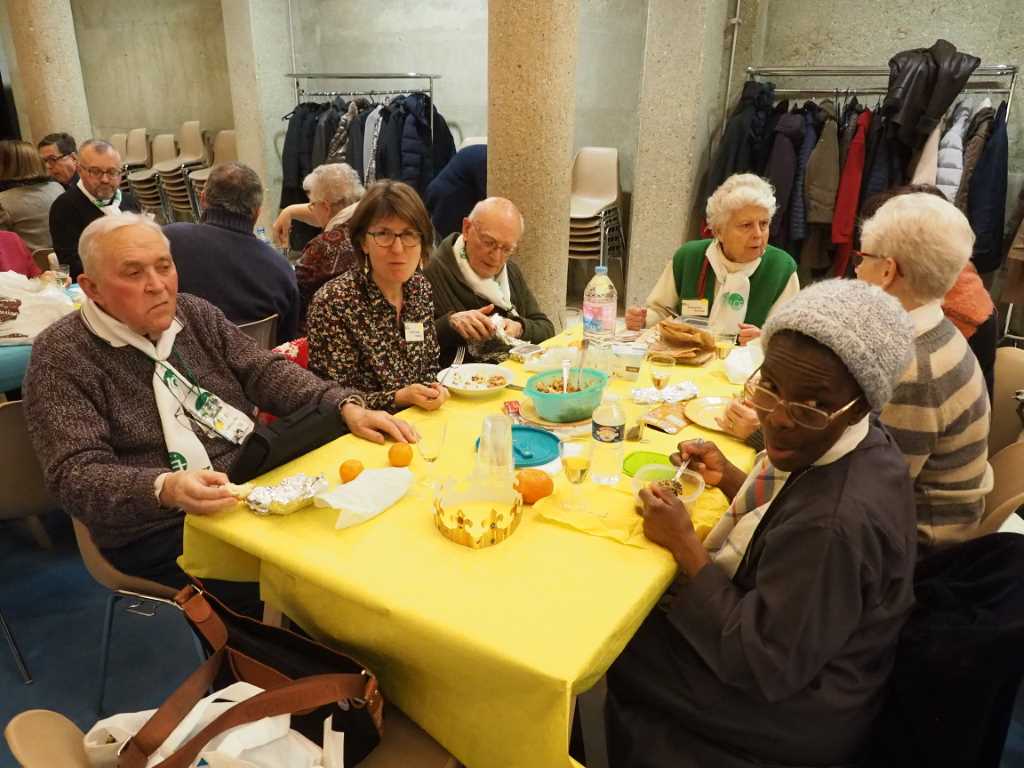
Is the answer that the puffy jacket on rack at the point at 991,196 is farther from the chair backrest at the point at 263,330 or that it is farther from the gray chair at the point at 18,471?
the gray chair at the point at 18,471

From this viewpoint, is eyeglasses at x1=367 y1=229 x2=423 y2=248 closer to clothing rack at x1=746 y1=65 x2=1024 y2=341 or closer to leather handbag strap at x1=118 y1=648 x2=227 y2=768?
leather handbag strap at x1=118 y1=648 x2=227 y2=768

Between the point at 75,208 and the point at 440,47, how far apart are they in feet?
13.0

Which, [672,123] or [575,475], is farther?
[672,123]

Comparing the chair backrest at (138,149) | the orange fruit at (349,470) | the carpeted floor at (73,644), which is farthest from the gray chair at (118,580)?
the chair backrest at (138,149)

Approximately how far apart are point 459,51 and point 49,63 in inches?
164

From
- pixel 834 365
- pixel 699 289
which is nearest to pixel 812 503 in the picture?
pixel 834 365

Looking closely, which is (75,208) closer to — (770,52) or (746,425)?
(746,425)

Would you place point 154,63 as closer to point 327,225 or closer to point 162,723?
point 327,225

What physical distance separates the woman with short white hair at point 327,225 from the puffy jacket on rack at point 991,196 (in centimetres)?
393

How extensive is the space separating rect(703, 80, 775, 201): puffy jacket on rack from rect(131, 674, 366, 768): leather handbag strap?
15.9ft

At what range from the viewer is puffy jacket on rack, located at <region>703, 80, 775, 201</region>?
16.9 feet

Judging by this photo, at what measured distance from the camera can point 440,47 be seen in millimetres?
6977

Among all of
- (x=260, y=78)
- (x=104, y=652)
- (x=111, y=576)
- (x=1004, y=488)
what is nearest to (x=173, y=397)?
(x=111, y=576)

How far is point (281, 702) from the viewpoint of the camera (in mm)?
1214
